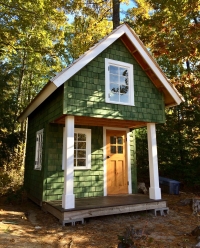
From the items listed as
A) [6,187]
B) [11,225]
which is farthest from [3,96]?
[11,225]

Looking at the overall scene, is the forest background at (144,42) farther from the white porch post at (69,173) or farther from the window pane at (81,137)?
the white porch post at (69,173)

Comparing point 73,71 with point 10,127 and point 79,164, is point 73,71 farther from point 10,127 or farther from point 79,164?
point 10,127

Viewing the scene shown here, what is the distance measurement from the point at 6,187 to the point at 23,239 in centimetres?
426

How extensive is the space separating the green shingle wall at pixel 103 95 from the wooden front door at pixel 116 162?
1563 millimetres

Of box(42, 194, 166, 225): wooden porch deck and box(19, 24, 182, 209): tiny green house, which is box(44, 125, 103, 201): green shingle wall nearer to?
box(19, 24, 182, 209): tiny green house

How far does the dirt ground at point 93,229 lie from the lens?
369cm

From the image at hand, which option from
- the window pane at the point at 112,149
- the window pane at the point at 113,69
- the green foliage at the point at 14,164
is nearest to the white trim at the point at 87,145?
the window pane at the point at 112,149

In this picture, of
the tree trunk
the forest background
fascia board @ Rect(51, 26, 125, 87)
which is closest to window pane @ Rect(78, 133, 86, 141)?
fascia board @ Rect(51, 26, 125, 87)

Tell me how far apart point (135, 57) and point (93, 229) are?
4.72 m

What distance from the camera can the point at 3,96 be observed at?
10.0 m

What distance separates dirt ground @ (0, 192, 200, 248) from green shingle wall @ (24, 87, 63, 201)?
841 millimetres

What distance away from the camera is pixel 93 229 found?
4.51 meters

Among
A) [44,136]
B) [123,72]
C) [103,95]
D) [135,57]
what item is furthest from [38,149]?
[135,57]

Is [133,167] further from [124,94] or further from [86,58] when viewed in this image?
[86,58]
